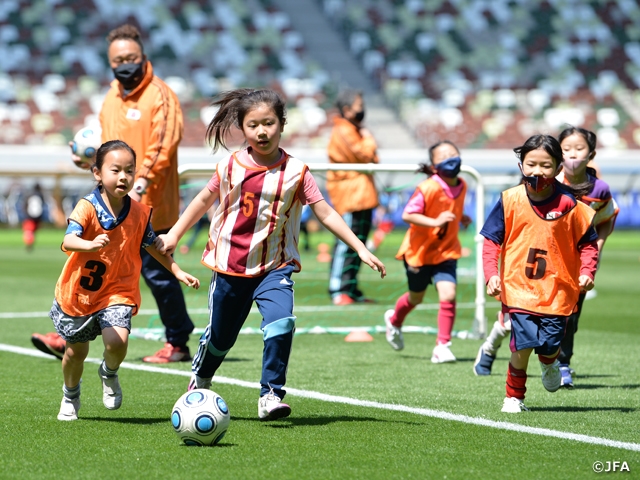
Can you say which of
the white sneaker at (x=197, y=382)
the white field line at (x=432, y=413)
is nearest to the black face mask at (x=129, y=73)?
the white field line at (x=432, y=413)

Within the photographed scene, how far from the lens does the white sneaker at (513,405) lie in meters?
5.80

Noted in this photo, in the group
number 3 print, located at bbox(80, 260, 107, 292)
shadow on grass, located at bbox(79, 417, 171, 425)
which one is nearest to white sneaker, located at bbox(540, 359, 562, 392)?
shadow on grass, located at bbox(79, 417, 171, 425)

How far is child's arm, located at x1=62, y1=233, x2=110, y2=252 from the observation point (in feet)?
16.7

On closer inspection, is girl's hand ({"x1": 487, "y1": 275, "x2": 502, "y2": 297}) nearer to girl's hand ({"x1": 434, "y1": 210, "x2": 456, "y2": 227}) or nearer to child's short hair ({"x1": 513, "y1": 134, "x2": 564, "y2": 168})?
child's short hair ({"x1": 513, "y1": 134, "x2": 564, "y2": 168})

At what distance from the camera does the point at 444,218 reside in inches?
316

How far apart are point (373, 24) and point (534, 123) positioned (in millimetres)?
8241

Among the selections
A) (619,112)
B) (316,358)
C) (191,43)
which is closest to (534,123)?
(619,112)

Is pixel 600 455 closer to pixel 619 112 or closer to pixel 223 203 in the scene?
pixel 223 203

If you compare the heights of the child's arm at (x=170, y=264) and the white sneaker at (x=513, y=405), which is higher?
the child's arm at (x=170, y=264)

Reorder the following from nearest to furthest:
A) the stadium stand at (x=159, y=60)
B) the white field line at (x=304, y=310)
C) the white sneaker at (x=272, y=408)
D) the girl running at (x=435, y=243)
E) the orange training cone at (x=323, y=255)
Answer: the white sneaker at (x=272, y=408) → the girl running at (x=435, y=243) → the white field line at (x=304, y=310) → the orange training cone at (x=323, y=255) → the stadium stand at (x=159, y=60)

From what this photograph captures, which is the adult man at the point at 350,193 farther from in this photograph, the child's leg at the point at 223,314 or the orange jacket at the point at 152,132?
the child's leg at the point at 223,314

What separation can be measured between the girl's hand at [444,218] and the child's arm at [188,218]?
267 centimetres

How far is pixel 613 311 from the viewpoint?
490 inches

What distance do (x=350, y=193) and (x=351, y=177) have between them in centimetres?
21
